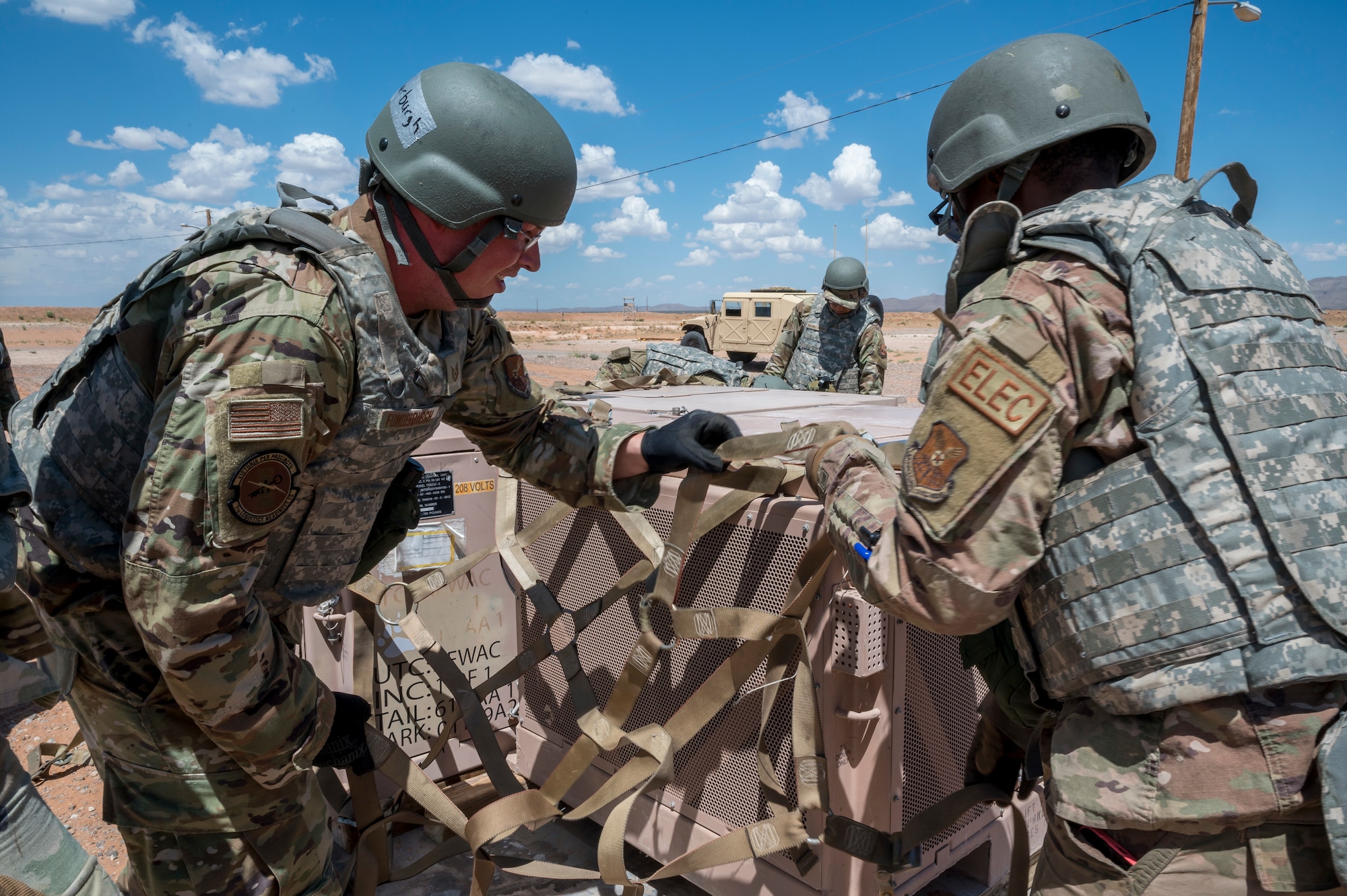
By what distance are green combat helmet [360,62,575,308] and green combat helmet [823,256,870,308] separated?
6979 millimetres

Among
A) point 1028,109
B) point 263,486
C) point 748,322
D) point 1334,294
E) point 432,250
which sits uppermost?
point 1334,294

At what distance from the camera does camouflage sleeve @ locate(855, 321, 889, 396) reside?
876 centimetres

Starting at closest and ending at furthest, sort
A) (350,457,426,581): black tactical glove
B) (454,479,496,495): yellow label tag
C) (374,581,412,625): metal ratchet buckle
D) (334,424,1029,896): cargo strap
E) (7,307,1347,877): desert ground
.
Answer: (334,424,1029,896): cargo strap → (350,457,426,581): black tactical glove → (374,581,412,625): metal ratchet buckle → (454,479,496,495): yellow label tag → (7,307,1347,877): desert ground

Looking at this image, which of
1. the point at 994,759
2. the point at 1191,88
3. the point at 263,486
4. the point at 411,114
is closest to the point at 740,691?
the point at 994,759

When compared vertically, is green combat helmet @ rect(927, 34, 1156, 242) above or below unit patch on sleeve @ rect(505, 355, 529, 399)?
above

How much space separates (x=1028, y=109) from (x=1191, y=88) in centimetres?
1025

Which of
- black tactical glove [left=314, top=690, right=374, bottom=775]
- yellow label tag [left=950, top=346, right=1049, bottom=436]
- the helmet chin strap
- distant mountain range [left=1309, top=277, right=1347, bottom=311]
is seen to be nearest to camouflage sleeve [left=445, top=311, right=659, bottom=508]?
the helmet chin strap

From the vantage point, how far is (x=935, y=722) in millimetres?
2307

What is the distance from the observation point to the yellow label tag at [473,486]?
2.99 metres

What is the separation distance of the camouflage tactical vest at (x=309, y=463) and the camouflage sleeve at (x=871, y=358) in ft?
23.4

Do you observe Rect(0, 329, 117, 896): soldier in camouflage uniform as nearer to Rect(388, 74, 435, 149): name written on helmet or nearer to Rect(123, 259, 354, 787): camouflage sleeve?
Rect(123, 259, 354, 787): camouflage sleeve

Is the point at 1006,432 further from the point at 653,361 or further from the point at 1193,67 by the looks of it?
the point at 1193,67

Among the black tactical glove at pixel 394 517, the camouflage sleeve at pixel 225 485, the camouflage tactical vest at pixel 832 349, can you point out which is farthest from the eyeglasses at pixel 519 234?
the camouflage tactical vest at pixel 832 349

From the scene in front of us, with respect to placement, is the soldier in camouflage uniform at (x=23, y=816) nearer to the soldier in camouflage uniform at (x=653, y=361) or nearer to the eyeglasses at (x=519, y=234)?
the eyeglasses at (x=519, y=234)
